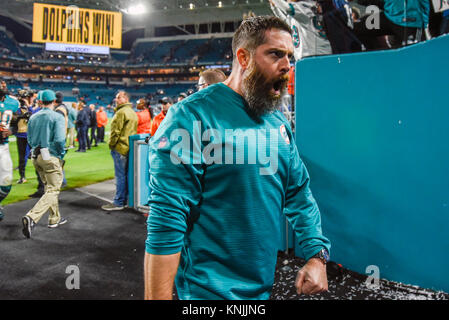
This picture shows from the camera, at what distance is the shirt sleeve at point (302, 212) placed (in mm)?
1333

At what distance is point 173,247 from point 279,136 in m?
0.61

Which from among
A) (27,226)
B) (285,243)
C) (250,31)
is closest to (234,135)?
(250,31)

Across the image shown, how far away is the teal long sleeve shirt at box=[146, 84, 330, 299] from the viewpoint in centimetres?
100

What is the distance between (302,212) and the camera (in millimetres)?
1387

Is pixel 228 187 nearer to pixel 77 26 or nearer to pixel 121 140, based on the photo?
pixel 121 140

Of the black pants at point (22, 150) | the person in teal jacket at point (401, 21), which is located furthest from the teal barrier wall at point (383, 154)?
the black pants at point (22, 150)

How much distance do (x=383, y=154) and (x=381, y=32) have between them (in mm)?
2007

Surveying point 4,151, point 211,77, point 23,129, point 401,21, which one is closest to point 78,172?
point 23,129

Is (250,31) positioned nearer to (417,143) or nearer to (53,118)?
(417,143)

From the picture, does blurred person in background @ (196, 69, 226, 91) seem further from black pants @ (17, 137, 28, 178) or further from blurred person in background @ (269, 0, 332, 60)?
black pants @ (17, 137, 28, 178)

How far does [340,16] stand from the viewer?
4117 mm

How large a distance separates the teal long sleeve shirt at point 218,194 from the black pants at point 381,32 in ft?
11.9

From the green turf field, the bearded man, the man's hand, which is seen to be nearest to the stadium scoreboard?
the green turf field

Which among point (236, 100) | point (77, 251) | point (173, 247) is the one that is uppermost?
point (236, 100)
